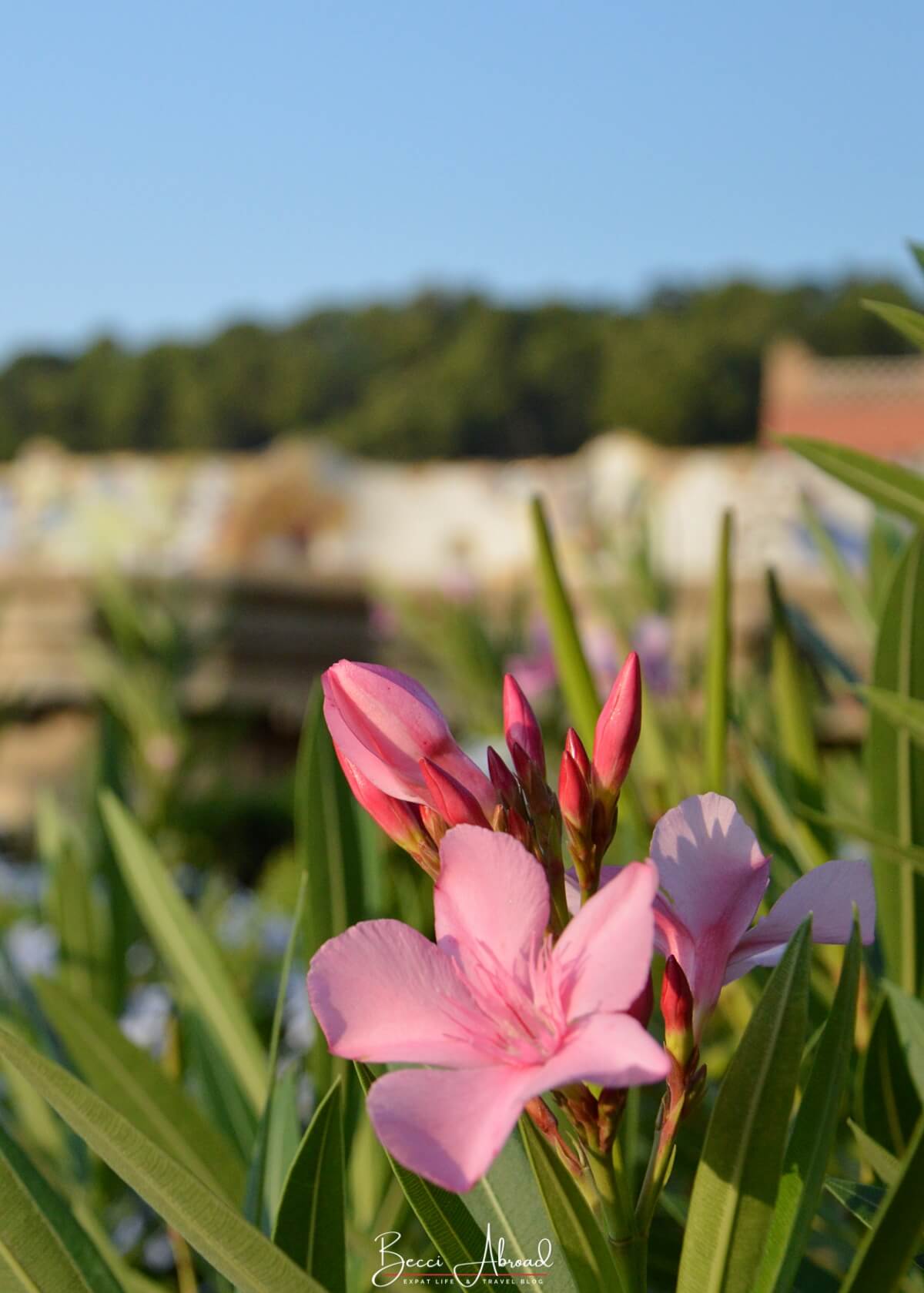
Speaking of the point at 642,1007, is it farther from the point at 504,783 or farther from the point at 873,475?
the point at 873,475

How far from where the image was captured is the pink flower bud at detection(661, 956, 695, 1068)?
20 centimetres

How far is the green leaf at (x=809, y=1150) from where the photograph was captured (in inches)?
7.8

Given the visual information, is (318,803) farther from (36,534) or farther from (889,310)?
(36,534)

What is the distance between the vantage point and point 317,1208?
232 millimetres

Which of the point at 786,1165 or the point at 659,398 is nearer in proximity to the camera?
the point at 786,1165

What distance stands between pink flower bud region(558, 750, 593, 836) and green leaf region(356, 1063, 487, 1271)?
6cm

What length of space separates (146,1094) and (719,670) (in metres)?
0.23

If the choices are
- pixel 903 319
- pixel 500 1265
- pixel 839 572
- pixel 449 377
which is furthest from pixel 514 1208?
pixel 449 377

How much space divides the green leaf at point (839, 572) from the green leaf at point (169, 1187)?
0.39 meters

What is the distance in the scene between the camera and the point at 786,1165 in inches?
8.2

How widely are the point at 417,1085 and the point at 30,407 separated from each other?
17391mm

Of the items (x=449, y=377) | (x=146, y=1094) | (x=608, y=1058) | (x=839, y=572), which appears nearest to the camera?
(x=608, y=1058)

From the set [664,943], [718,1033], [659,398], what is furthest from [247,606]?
[659,398]

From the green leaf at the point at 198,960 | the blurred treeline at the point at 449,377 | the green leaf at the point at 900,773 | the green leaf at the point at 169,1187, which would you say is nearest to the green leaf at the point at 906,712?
the green leaf at the point at 900,773
